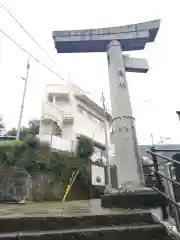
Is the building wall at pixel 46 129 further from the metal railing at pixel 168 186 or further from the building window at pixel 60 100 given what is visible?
the metal railing at pixel 168 186

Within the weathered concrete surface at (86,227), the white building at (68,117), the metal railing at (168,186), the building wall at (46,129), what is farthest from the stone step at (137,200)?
the building wall at (46,129)

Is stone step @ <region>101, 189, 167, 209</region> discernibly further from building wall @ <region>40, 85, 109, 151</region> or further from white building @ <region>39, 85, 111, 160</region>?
building wall @ <region>40, 85, 109, 151</region>

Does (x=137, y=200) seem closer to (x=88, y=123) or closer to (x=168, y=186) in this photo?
(x=168, y=186)

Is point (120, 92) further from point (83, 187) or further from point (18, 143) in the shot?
point (18, 143)

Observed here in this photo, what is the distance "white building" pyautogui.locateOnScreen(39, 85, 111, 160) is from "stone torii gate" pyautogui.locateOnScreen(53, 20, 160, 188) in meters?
11.7

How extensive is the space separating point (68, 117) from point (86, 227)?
63.4 ft

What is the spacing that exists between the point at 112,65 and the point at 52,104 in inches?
627

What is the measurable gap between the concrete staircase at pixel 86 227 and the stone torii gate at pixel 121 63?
6.26 feet

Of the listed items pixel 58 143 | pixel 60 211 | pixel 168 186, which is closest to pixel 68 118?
pixel 58 143

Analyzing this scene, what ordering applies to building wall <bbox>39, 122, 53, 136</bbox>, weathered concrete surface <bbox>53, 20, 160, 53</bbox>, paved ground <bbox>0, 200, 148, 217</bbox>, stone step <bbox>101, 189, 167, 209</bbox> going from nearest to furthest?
paved ground <bbox>0, 200, 148, 217</bbox> → stone step <bbox>101, 189, 167, 209</bbox> → weathered concrete surface <bbox>53, 20, 160, 53</bbox> → building wall <bbox>39, 122, 53, 136</bbox>

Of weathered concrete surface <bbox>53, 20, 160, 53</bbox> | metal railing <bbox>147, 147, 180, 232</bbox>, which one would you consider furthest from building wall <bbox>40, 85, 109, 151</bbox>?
metal railing <bbox>147, 147, 180, 232</bbox>

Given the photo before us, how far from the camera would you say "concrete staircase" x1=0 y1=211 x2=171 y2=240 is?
2.07 m

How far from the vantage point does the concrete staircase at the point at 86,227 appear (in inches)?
81.6

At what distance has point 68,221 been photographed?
232 cm
